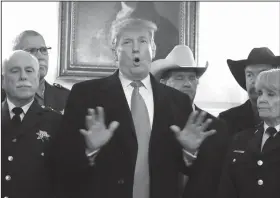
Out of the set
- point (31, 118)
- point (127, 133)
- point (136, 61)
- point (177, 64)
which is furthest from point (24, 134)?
point (177, 64)

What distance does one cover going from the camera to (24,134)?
2.13 m

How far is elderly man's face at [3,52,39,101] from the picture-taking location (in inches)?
83.3

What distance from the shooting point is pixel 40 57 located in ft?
8.75

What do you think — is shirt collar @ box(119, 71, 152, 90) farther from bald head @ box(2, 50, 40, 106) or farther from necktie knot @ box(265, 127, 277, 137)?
necktie knot @ box(265, 127, 277, 137)

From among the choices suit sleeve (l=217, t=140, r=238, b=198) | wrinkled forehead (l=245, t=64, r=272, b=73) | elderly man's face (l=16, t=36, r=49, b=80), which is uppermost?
elderly man's face (l=16, t=36, r=49, b=80)

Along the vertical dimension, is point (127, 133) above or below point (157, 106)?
below

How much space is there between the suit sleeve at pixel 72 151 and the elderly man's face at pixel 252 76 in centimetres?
100

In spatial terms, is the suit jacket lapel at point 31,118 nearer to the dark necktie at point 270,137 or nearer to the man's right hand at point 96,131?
the man's right hand at point 96,131

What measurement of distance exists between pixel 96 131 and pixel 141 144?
21cm

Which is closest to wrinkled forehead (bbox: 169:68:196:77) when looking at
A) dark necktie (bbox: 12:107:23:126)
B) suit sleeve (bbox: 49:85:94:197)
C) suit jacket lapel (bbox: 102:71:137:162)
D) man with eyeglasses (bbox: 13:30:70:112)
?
man with eyeglasses (bbox: 13:30:70:112)

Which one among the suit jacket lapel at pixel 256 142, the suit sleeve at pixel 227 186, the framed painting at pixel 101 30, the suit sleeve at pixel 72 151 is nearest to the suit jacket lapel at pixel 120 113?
the suit sleeve at pixel 72 151

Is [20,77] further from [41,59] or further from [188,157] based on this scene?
[188,157]

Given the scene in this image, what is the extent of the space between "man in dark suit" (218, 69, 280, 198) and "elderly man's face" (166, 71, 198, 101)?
71cm

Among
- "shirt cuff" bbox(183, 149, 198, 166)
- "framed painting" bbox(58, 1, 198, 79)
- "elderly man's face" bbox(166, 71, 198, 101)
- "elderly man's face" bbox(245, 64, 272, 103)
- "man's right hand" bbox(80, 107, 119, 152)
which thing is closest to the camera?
"man's right hand" bbox(80, 107, 119, 152)
